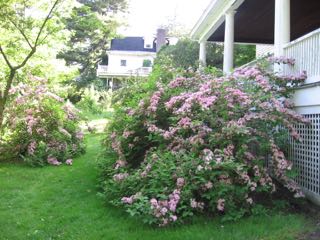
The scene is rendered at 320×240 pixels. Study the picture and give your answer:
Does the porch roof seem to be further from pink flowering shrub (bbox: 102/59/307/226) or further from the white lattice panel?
the white lattice panel

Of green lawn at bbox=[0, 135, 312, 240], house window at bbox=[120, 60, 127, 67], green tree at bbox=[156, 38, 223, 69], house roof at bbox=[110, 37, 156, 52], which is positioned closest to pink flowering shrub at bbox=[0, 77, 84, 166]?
green lawn at bbox=[0, 135, 312, 240]

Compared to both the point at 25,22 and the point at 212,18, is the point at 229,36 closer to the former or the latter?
the point at 212,18

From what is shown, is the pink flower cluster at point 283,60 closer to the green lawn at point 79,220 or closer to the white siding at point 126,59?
the green lawn at point 79,220

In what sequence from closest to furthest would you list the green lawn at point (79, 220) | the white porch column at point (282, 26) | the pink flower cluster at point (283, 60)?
1. the green lawn at point (79, 220)
2. the pink flower cluster at point (283, 60)
3. the white porch column at point (282, 26)

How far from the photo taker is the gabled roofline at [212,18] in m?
10.4

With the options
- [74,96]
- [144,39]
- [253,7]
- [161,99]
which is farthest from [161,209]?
[144,39]

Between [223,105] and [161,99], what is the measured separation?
1605mm

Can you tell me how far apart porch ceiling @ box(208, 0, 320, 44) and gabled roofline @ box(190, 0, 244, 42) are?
0.99 feet

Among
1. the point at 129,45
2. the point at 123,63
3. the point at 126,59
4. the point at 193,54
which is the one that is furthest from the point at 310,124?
the point at 129,45

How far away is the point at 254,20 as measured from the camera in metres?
12.1

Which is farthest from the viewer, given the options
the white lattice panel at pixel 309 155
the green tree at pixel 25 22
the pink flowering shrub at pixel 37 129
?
the pink flowering shrub at pixel 37 129

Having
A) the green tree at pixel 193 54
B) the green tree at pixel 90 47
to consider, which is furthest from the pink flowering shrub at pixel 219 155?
the green tree at pixel 90 47

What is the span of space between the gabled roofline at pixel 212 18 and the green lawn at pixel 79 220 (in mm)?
4962

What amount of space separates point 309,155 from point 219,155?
1.31m
